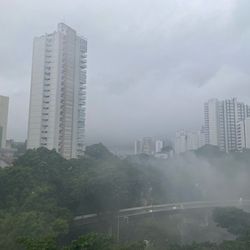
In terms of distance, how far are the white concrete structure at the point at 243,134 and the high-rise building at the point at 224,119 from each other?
24.3 inches

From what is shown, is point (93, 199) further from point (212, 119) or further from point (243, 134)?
point (243, 134)

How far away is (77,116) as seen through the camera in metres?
41.5

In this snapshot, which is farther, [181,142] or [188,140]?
[181,142]

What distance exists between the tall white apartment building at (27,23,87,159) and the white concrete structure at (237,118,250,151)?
2330cm

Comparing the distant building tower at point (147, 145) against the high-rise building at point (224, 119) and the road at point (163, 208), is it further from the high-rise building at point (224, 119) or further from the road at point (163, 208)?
the road at point (163, 208)

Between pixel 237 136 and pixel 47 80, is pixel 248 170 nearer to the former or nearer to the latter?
pixel 237 136

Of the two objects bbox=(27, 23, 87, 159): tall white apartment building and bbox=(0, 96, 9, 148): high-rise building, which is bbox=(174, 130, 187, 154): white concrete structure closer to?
bbox=(27, 23, 87, 159): tall white apartment building

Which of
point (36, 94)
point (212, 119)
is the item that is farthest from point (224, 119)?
point (36, 94)

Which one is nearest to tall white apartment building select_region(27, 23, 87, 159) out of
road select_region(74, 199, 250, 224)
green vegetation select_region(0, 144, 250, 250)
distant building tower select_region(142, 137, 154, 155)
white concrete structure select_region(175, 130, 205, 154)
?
green vegetation select_region(0, 144, 250, 250)

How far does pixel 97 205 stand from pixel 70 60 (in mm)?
20051

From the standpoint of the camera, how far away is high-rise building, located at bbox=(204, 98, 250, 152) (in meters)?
51.4

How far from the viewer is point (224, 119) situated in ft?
170

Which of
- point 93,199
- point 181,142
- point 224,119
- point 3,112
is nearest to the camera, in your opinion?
point 93,199

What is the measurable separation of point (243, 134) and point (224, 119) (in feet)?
11.1
